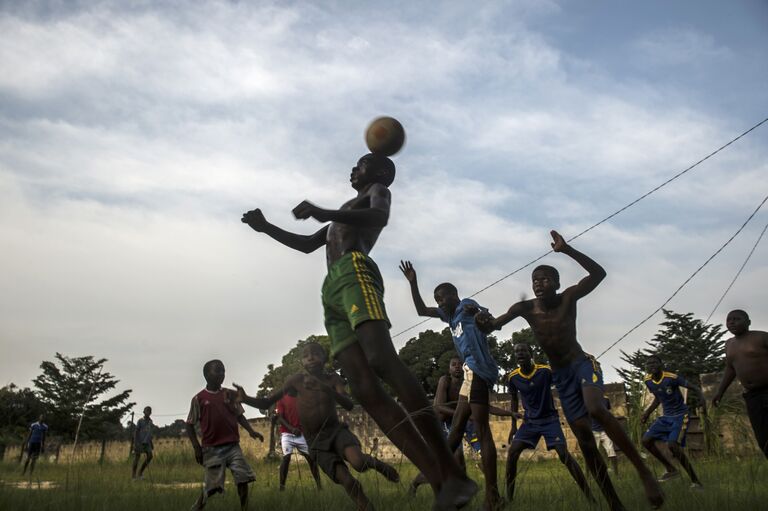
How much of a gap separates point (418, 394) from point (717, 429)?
12.6 meters

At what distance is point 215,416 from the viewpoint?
605 centimetres

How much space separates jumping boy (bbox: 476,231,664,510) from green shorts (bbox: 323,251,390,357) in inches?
66.0

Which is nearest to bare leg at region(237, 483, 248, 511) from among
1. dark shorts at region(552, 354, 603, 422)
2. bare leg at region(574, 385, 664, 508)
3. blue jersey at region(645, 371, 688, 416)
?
dark shorts at region(552, 354, 603, 422)

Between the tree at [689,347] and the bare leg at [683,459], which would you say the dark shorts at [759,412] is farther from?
the tree at [689,347]

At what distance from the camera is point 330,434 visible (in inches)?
209

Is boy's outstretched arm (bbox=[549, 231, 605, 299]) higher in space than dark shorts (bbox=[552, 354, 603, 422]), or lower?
higher

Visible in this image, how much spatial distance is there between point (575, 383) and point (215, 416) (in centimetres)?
333

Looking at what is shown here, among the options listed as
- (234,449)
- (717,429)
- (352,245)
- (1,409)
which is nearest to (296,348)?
(1,409)

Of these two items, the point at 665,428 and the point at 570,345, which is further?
the point at 665,428

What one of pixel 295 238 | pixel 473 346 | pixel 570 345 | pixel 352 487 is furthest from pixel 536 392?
pixel 295 238

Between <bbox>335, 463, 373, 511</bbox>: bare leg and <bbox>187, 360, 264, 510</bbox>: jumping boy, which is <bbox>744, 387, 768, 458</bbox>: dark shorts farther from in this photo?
<bbox>187, 360, 264, 510</bbox>: jumping boy

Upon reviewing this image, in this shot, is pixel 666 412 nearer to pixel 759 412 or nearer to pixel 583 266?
pixel 759 412

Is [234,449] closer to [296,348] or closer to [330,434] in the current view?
[330,434]

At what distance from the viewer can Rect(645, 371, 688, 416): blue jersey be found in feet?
29.7
